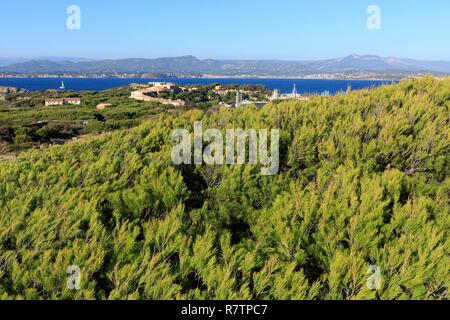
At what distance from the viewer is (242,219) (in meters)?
6.05

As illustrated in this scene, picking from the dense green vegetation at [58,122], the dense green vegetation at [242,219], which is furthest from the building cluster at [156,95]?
the dense green vegetation at [242,219]

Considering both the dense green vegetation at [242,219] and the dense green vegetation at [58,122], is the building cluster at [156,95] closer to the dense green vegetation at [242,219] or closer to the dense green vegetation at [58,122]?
the dense green vegetation at [58,122]

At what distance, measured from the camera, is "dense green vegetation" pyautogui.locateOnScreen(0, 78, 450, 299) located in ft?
13.2

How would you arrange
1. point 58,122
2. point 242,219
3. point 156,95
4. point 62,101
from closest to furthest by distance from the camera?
point 242,219, point 58,122, point 62,101, point 156,95

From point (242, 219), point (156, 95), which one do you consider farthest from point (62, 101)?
point (242, 219)

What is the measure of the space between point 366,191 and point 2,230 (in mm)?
5061

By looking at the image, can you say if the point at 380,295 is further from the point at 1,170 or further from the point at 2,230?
the point at 1,170

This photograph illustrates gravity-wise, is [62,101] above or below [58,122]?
above

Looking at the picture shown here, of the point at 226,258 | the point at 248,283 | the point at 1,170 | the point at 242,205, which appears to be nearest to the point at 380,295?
the point at 248,283

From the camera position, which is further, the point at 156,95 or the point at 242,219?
the point at 156,95

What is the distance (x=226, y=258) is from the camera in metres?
4.50

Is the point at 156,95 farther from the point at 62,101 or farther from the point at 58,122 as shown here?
the point at 58,122

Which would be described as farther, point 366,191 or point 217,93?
point 217,93

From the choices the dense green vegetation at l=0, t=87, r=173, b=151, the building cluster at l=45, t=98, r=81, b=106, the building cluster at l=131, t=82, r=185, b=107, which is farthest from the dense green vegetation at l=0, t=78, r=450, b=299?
the building cluster at l=45, t=98, r=81, b=106
